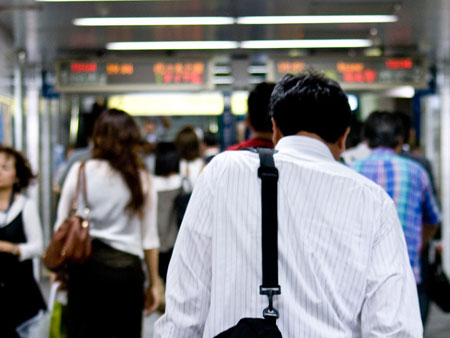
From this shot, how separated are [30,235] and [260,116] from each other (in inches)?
60.3

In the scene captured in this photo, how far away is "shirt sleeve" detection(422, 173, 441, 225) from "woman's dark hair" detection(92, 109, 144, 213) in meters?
1.47

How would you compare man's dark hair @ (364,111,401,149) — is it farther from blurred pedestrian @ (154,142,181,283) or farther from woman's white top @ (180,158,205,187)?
woman's white top @ (180,158,205,187)

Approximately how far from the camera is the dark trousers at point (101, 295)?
133 inches

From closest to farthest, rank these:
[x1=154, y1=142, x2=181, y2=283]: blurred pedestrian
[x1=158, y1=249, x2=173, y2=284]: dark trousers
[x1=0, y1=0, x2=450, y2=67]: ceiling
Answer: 1. [x1=154, y1=142, x2=181, y2=283]: blurred pedestrian
2. [x1=158, y1=249, x2=173, y2=284]: dark trousers
3. [x1=0, y1=0, x2=450, y2=67]: ceiling

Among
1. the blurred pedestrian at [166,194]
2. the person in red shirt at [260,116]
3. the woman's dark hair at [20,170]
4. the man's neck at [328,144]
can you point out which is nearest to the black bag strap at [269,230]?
the man's neck at [328,144]

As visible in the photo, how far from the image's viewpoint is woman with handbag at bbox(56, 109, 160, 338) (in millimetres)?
3385

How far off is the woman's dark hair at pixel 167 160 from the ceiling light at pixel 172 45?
2.16 metres

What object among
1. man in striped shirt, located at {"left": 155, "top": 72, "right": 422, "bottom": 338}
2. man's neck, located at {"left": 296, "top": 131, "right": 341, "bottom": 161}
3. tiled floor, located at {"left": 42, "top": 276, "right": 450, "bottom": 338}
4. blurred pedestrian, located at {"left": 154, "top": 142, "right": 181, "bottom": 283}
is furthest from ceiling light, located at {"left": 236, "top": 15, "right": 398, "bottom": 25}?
man in striped shirt, located at {"left": 155, "top": 72, "right": 422, "bottom": 338}

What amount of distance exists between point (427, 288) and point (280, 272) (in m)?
3.03

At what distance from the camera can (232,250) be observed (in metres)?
1.68

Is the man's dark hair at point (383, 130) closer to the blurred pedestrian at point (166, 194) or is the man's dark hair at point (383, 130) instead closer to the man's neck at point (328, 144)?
the blurred pedestrian at point (166, 194)

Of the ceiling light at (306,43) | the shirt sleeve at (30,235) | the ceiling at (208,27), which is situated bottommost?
the shirt sleeve at (30,235)

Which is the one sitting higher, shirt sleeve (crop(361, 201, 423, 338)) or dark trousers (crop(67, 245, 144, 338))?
shirt sleeve (crop(361, 201, 423, 338))

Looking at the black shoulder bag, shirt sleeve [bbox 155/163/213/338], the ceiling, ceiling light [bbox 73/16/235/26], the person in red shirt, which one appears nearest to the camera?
the black shoulder bag
